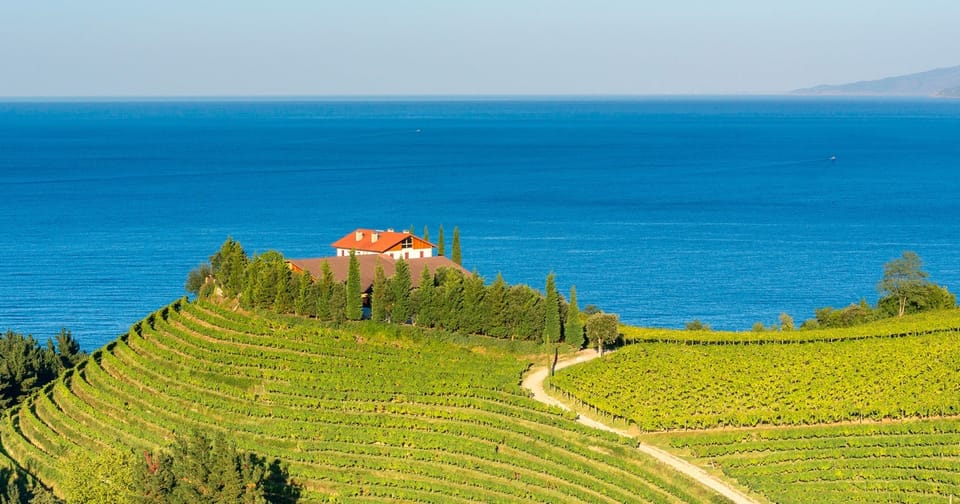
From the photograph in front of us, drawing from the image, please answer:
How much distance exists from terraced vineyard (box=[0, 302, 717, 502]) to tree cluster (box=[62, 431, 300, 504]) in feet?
17.5

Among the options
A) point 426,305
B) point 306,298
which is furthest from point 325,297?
point 426,305

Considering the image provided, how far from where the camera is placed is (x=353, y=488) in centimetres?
5200

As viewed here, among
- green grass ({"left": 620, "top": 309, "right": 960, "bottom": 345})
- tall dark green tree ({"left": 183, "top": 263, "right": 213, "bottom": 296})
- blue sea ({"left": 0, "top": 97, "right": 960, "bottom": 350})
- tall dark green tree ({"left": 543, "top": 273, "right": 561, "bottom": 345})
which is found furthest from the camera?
blue sea ({"left": 0, "top": 97, "right": 960, "bottom": 350})

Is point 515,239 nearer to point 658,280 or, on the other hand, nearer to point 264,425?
point 658,280

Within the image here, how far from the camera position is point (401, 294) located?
69812 mm

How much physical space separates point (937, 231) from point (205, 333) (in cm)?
10013

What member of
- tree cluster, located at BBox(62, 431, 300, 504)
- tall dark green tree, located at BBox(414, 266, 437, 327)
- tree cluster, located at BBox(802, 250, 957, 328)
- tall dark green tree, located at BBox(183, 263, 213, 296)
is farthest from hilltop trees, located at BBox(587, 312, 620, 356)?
tall dark green tree, located at BBox(183, 263, 213, 296)

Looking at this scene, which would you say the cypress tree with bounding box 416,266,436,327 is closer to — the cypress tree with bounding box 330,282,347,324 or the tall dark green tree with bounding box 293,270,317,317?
the cypress tree with bounding box 330,282,347,324

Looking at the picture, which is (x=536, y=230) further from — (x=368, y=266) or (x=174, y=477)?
(x=174, y=477)

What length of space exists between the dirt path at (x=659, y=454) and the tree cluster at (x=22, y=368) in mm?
31073

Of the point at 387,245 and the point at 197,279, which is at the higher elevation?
the point at 387,245

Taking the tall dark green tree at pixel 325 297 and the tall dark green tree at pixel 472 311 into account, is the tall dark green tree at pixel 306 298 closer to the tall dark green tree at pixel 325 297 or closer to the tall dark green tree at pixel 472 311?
the tall dark green tree at pixel 325 297

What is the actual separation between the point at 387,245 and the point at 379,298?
1143 centimetres

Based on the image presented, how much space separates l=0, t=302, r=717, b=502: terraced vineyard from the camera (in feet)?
171
